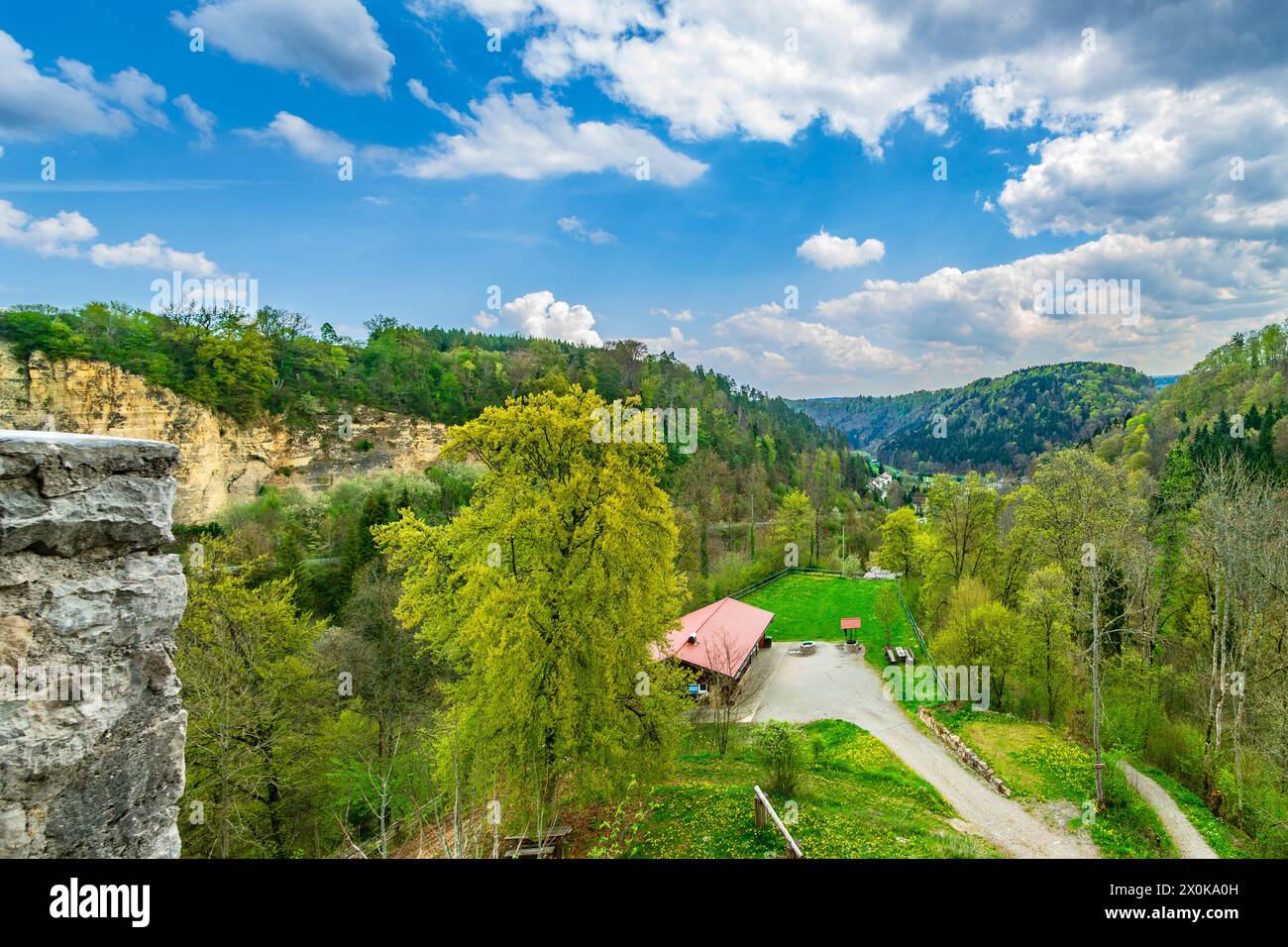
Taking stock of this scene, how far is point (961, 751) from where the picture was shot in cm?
1867

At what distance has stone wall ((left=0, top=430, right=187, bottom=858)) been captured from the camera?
2.38m

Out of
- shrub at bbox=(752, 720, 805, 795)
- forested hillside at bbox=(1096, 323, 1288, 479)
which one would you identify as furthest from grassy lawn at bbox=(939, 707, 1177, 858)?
forested hillside at bbox=(1096, 323, 1288, 479)

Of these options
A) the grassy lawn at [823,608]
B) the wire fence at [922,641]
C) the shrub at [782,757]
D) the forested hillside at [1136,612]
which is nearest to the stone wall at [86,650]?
the shrub at [782,757]

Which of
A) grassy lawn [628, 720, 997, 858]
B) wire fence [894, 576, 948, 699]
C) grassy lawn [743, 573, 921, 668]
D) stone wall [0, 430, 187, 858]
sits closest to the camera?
stone wall [0, 430, 187, 858]

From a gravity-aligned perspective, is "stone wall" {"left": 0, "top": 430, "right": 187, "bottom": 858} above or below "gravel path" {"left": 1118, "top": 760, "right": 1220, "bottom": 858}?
above

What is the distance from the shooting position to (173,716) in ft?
9.61

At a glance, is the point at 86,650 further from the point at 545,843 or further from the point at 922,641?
the point at 922,641

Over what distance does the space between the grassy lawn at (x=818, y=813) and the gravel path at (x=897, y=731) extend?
84cm

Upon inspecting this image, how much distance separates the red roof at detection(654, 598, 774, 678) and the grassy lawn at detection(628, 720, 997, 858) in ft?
19.3

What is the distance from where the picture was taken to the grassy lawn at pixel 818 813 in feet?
35.4

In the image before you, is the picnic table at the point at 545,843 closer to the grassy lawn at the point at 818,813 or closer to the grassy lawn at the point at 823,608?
the grassy lawn at the point at 818,813

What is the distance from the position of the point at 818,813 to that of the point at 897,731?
10685mm

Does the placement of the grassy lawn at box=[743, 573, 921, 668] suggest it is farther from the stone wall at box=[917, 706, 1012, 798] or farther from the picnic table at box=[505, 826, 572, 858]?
the picnic table at box=[505, 826, 572, 858]
